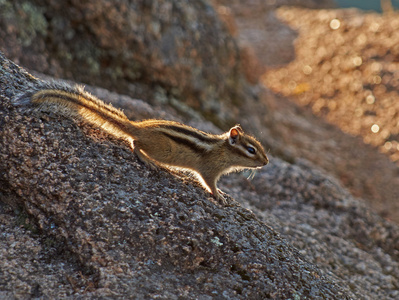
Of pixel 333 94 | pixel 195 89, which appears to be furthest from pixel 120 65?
pixel 333 94

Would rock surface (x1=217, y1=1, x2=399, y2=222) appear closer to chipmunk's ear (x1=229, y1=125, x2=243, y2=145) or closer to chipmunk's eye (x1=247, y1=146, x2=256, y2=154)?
chipmunk's eye (x1=247, y1=146, x2=256, y2=154)

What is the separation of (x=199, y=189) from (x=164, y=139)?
1.89ft

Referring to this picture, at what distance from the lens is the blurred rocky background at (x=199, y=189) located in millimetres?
3549

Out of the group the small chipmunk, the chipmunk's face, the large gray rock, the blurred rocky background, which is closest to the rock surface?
the blurred rocky background

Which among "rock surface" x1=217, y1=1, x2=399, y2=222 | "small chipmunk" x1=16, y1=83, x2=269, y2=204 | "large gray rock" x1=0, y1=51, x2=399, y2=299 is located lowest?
"large gray rock" x1=0, y1=51, x2=399, y2=299

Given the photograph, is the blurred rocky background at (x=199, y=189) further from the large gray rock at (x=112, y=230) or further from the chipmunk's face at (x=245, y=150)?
the chipmunk's face at (x=245, y=150)

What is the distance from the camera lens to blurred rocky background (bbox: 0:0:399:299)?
3.55 metres

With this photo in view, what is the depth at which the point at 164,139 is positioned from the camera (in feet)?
14.9

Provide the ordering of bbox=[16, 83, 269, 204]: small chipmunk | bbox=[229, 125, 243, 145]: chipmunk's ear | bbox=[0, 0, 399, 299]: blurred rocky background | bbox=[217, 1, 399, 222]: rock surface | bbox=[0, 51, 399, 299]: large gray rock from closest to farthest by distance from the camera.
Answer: bbox=[0, 51, 399, 299]: large gray rock, bbox=[0, 0, 399, 299]: blurred rocky background, bbox=[16, 83, 269, 204]: small chipmunk, bbox=[229, 125, 243, 145]: chipmunk's ear, bbox=[217, 1, 399, 222]: rock surface

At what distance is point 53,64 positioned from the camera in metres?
7.26

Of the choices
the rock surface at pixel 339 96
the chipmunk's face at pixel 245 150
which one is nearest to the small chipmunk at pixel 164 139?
the chipmunk's face at pixel 245 150

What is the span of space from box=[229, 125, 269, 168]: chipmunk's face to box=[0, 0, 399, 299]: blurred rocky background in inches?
29.4

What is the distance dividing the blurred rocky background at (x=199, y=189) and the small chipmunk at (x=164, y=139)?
153 mm

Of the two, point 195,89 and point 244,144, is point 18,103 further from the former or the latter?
point 195,89
